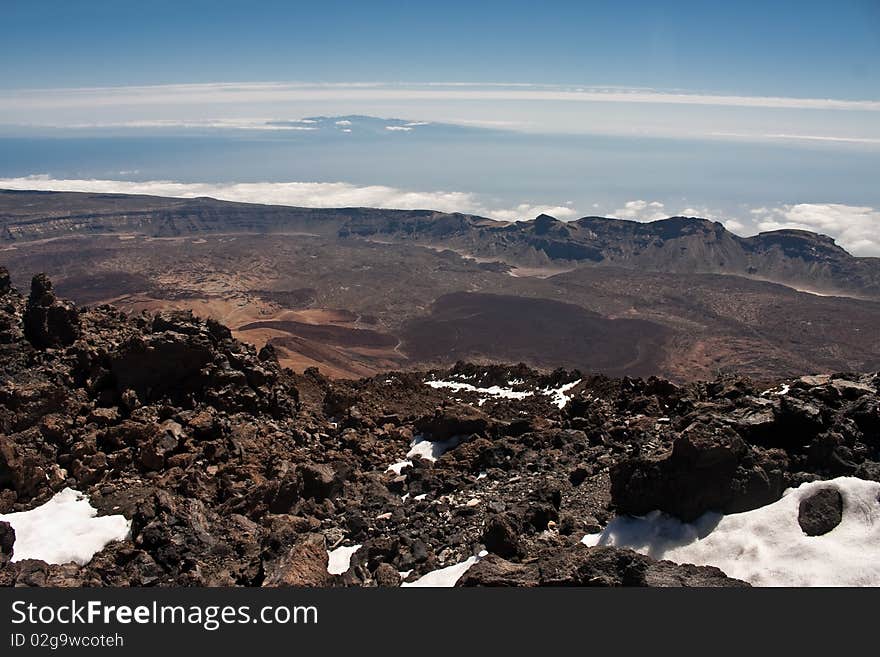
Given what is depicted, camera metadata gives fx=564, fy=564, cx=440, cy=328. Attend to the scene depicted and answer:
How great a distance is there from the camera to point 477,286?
13412cm

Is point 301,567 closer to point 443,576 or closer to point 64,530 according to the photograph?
point 443,576

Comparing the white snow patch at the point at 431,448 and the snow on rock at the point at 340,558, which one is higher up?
the snow on rock at the point at 340,558

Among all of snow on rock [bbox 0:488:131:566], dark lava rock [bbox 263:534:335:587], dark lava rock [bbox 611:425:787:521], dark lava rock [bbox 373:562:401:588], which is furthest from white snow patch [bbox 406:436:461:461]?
snow on rock [bbox 0:488:131:566]

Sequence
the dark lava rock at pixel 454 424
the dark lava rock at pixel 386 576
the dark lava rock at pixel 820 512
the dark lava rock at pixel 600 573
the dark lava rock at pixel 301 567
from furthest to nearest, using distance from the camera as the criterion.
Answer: the dark lava rock at pixel 454 424, the dark lava rock at pixel 386 576, the dark lava rock at pixel 301 567, the dark lava rock at pixel 820 512, the dark lava rock at pixel 600 573

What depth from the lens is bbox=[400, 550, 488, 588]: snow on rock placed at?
9.57 meters

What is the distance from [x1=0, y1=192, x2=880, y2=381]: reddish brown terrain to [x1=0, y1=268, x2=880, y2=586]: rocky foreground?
1349 inches

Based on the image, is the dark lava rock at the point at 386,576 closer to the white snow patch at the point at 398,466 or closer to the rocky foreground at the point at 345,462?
the rocky foreground at the point at 345,462

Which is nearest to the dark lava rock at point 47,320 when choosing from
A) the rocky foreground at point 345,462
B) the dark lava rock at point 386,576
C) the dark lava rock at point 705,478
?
the rocky foreground at point 345,462

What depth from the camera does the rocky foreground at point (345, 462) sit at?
9688 millimetres

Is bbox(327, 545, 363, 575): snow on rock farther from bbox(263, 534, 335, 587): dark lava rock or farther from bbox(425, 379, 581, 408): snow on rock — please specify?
bbox(425, 379, 581, 408): snow on rock

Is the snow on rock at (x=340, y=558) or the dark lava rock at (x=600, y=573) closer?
the dark lava rock at (x=600, y=573)

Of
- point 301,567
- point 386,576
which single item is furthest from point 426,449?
point 301,567

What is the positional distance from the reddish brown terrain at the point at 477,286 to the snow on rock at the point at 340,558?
40.7 meters

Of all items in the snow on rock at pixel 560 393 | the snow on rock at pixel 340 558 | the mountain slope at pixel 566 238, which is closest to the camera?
the snow on rock at pixel 340 558
